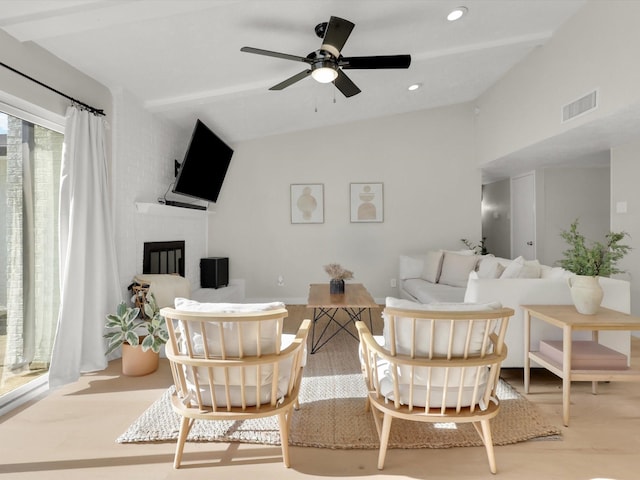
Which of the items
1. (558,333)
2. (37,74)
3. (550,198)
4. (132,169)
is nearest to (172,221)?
(132,169)

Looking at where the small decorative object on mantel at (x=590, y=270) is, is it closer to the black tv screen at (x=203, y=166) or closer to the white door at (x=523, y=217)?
the black tv screen at (x=203, y=166)

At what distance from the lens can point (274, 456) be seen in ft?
6.56

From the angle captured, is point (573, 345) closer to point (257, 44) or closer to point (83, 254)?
point (257, 44)

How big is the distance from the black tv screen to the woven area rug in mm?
2547

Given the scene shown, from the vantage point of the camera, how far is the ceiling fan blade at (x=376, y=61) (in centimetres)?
285

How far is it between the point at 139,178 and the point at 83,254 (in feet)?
4.17

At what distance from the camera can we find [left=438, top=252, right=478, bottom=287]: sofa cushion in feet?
16.3

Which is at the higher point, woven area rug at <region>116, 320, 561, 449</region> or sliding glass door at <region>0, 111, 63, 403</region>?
sliding glass door at <region>0, 111, 63, 403</region>

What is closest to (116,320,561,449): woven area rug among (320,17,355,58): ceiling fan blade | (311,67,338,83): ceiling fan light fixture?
(311,67,338,83): ceiling fan light fixture

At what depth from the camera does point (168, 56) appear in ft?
10.5

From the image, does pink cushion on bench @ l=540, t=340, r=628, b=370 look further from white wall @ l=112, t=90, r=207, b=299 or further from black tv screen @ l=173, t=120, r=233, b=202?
black tv screen @ l=173, t=120, r=233, b=202

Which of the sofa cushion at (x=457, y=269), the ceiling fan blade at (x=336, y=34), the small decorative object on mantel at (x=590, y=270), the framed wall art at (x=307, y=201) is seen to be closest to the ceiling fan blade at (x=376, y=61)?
the ceiling fan blade at (x=336, y=34)

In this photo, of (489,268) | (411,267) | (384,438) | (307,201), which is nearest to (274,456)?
(384,438)

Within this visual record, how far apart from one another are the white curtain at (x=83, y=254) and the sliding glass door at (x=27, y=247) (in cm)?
13
